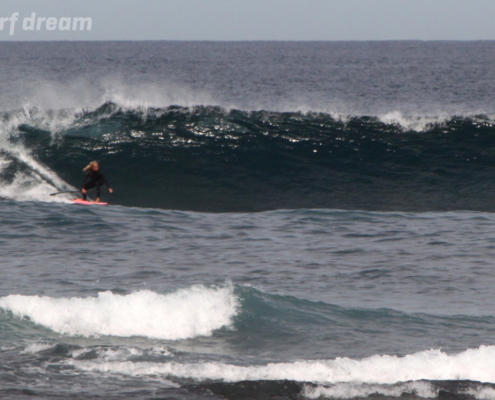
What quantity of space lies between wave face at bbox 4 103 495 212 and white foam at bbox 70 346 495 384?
419 inches

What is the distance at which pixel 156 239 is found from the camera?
1285 centimetres

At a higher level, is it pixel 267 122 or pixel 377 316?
pixel 267 122

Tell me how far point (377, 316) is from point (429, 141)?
14130mm

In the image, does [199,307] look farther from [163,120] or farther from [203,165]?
[163,120]

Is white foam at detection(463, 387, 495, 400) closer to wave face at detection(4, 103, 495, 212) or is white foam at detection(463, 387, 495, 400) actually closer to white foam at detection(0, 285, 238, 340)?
white foam at detection(0, 285, 238, 340)

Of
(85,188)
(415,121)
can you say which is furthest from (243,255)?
(415,121)

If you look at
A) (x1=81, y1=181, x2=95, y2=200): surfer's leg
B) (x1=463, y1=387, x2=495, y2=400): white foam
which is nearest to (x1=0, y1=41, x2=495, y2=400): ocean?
(x1=463, y1=387, x2=495, y2=400): white foam

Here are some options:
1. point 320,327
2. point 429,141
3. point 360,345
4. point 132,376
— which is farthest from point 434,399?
point 429,141

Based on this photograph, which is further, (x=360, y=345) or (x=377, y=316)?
(x=377, y=316)

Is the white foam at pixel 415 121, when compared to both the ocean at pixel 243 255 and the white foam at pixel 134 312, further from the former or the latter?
the white foam at pixel 134 312

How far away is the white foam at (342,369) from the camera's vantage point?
6.90 m

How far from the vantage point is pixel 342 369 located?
7.02 metres

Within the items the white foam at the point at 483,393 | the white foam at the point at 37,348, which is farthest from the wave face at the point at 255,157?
the white foam at the point at 483,393

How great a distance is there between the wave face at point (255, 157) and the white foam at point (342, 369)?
1065 centimetres
